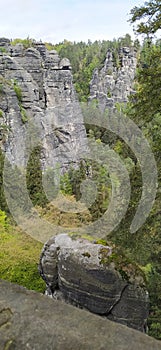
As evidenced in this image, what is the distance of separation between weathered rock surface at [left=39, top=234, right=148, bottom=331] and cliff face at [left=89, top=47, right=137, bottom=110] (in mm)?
68693

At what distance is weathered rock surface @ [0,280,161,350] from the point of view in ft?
3.32

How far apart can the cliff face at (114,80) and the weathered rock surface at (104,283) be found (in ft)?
225

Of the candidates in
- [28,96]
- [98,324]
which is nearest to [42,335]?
[98,324]

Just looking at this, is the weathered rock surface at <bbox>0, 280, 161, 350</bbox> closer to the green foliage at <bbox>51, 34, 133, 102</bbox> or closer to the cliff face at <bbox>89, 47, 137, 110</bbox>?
the cliff face at <bbox>89, 47, 137, 110</bbox>

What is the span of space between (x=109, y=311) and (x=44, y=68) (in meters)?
49.9

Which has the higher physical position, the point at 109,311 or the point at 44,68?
the point at 44,68

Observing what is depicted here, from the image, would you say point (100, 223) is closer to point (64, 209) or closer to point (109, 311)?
point (64, 209)

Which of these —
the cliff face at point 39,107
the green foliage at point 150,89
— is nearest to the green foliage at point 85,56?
the cliff face at point 39,107

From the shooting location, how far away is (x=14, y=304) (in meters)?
1.22

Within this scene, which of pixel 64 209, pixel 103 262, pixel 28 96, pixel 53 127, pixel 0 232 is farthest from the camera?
pixel 53 127

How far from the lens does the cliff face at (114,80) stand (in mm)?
78750

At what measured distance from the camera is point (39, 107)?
48.4 metres

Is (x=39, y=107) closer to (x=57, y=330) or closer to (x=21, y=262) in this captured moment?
(x=21, y=262)

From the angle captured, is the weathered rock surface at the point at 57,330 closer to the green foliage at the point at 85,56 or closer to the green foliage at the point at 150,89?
the green foliage at the point at 150,89
